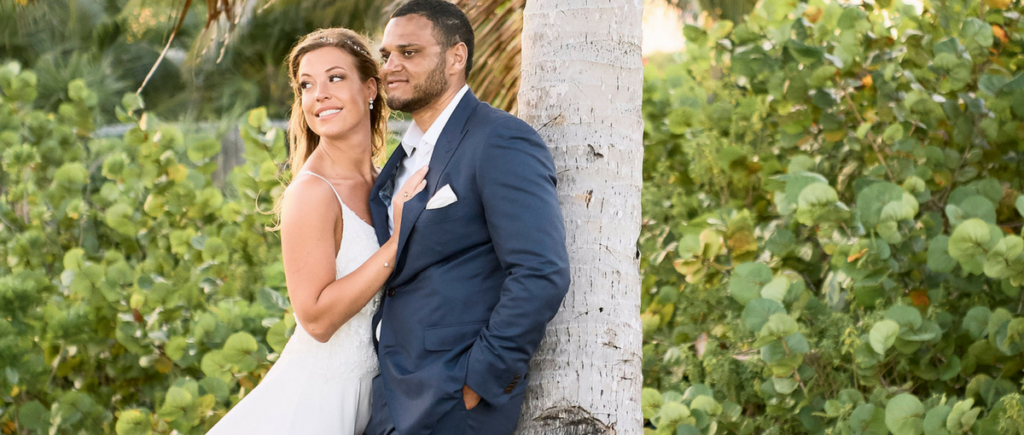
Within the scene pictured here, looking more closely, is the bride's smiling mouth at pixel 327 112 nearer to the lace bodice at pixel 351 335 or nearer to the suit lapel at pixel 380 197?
the lace bodice at pixel 351 335

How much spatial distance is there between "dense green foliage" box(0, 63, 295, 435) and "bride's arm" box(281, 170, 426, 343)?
5.98 feet

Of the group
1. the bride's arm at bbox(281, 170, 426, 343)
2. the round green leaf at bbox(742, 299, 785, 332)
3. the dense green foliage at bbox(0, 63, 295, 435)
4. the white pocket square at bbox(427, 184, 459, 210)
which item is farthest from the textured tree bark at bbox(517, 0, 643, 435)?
the dense green foliage at bbox(0, 63, 295, 435)

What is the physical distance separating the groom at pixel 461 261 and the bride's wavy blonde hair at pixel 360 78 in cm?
47

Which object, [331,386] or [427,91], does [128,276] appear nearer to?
[331,386]

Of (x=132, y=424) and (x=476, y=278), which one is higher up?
(x=476, y=278)

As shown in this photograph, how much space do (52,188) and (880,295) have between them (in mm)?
5048

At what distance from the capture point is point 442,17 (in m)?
2.53

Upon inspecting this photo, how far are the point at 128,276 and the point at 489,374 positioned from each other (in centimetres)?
351

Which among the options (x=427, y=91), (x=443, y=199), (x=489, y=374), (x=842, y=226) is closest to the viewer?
(x=489, y=374)

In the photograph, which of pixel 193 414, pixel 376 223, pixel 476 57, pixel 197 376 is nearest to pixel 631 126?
pixel 376 223

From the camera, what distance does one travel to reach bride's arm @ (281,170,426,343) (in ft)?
8.30

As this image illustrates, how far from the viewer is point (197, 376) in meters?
5.39

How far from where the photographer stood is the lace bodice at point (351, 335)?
2734 mm

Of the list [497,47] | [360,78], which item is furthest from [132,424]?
[497,47]
